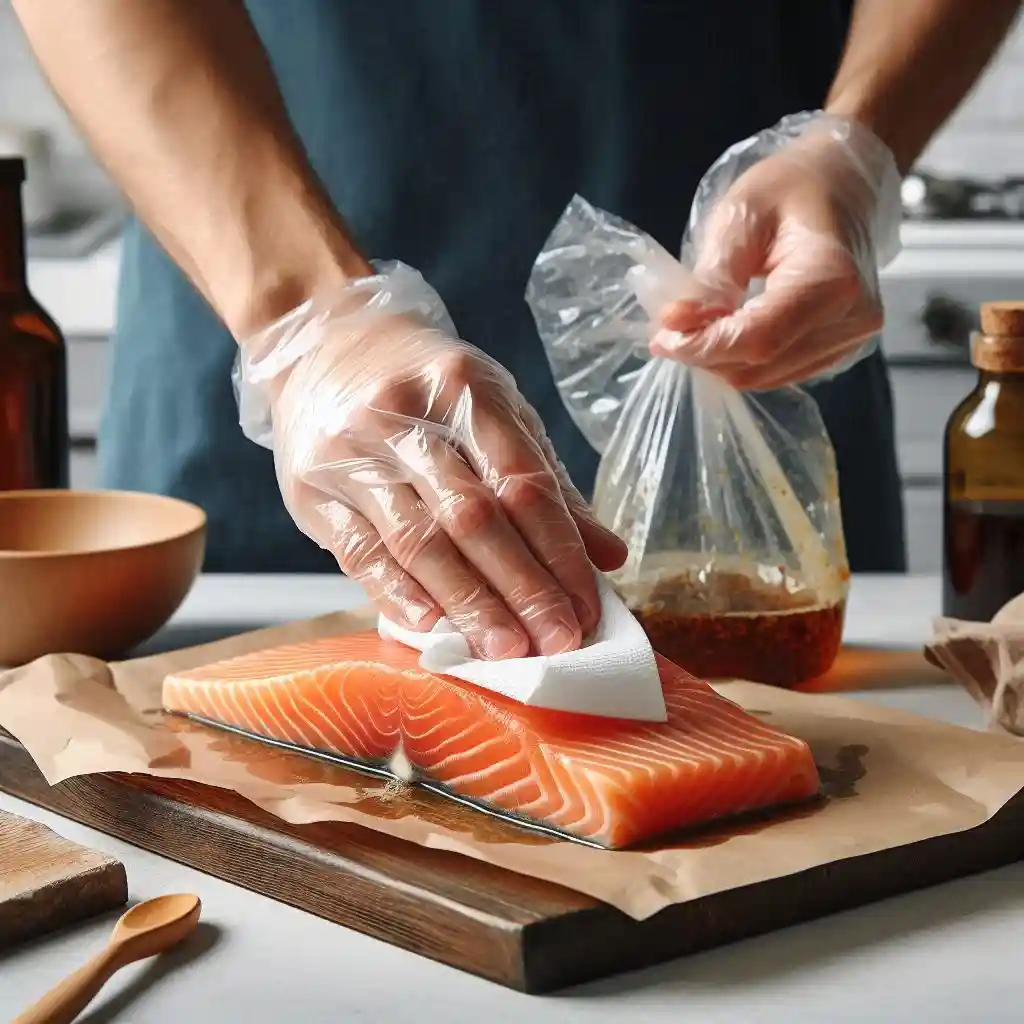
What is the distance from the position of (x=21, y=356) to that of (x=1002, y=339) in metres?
0.94

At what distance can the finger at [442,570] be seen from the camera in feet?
3.78

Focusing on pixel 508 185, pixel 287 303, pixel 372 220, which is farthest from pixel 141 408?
pixel 287 303

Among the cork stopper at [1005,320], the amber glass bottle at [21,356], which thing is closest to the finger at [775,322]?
the cork stopper at [1005,320]

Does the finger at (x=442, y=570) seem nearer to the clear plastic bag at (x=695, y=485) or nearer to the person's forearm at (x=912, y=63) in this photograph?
the clear plastic bag at (x=695, y=485)

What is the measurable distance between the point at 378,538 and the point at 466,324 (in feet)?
2.38

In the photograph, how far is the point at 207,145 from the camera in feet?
4.74

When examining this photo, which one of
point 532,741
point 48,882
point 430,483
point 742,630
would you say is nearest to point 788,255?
point 742,630

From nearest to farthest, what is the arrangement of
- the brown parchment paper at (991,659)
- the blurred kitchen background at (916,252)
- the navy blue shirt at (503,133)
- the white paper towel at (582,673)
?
the white paper towel at (582,673)
the brown parchment paper at (991,659)
the navy blue shirt at (503,133)
the blurred kitchen background at (916,252)

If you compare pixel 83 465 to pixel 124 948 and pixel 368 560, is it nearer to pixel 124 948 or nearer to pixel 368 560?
pixel 368 560

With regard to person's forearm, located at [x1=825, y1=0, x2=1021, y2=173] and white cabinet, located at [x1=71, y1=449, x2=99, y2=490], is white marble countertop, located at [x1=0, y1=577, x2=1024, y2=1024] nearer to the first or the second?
person's forearm, located at [x1=825, y1=0, x2=1021, y2=173]

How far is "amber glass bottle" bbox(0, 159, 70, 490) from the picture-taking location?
169 centimetres

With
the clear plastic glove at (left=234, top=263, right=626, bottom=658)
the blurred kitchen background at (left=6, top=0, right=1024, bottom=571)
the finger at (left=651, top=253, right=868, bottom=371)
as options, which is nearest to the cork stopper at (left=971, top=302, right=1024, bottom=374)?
the finger at (left=651, top=253, right=868, bottom=371)

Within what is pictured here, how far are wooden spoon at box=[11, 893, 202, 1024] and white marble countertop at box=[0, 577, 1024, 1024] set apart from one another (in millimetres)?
14

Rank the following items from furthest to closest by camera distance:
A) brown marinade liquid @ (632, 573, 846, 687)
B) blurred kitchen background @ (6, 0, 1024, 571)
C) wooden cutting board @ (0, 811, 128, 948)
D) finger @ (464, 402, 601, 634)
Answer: blurred kitchen background @ (6, 0, 1024, 571), brown marinade liquid @ (632, 573, 846, 687), finger @ (464, 402, 601, 634), wooden cutting board @ (0, 811, 128, 948)
